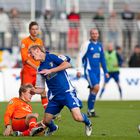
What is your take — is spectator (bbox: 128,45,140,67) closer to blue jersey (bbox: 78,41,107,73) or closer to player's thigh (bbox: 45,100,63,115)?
blue jersey (bbox: 78,41,107,73)

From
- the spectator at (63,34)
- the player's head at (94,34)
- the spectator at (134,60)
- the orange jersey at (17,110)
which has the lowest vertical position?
the spectator at (134,60)

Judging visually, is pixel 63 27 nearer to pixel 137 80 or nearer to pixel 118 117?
pixel 137 80

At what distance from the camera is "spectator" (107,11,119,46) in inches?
1334

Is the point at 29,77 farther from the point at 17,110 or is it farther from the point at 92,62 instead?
the point at 17,110

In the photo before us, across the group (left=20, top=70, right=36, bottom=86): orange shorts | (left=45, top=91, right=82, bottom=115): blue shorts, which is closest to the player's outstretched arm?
(left=45, top=91, right=82, bottom=115): blue shorts

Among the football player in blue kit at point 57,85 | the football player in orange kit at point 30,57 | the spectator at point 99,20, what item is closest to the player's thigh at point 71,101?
the football player in blue kit at point 57,85

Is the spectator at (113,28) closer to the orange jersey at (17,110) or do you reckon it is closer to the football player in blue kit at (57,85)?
the orange jersey at (17,110)

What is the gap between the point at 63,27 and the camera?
33406 millimetres

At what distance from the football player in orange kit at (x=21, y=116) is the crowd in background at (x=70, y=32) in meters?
16.5

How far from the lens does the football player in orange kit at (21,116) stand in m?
14.8

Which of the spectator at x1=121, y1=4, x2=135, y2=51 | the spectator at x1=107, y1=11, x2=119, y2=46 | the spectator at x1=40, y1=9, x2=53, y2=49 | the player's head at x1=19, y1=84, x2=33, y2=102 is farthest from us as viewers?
the spectator at x1=121, y1=4, x2=135, y2=51

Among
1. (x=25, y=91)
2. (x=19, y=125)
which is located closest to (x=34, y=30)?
(x=25, y=91)

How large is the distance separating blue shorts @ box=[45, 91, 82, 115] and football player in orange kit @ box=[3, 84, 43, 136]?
1.62ft

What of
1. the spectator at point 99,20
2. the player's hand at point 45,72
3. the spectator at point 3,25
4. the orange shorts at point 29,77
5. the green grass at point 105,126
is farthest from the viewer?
the spectator at point 99,20
